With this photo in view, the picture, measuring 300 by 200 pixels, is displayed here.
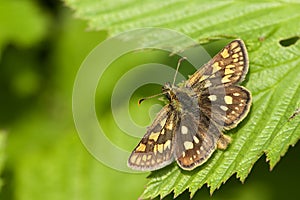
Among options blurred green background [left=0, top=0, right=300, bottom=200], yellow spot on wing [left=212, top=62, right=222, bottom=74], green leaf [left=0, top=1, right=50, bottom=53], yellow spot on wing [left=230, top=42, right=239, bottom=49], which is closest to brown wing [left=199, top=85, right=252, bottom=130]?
yellow spot on wing [left=212, top=62, right=222, bottom=74]

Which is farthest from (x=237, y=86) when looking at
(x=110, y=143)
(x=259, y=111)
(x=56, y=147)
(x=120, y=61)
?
(x=120, y=61)

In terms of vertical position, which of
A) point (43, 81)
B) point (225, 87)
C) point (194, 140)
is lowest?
point (194, 140)

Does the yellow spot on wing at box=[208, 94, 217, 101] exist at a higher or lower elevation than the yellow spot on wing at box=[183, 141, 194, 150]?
higher

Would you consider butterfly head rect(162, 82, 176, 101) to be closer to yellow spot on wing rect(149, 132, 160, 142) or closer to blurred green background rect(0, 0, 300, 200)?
yellow spot on wing rect(149, 132, 160, 142)

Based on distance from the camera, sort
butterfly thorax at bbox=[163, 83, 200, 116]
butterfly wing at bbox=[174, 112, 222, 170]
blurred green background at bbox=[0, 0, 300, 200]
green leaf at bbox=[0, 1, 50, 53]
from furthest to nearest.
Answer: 1. green leaf at bbox=[0, 1, 50, 53]
2. blurred green background at bbox=[0, 0, 300, 200]
3. butterfly thorax at bbox=[163, 83, 200, 116]
4. butterfly wing at bbox=[174, 112, 222, 170]

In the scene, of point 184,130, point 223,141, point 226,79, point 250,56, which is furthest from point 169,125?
point 250,56

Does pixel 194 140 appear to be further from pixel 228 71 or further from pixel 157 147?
pixel 228 71

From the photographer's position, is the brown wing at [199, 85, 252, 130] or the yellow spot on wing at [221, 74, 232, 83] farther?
the yellow spot on wing at [221, 74, 232, 83]
